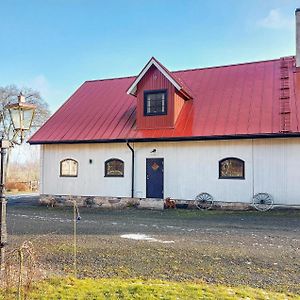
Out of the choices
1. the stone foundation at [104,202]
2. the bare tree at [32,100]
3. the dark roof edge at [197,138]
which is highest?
the bare tree at [32,100]

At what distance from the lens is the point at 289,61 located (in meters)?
17.7

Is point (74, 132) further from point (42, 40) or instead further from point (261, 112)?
point (261, 112)

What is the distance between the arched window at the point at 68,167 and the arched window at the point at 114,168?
175 cm

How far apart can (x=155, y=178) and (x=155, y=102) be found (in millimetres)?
3530

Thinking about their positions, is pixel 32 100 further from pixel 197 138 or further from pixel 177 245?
pixel 177 245

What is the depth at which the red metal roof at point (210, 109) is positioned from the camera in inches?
567

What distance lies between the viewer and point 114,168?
1641cm

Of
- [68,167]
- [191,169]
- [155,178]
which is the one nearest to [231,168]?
[191,169]

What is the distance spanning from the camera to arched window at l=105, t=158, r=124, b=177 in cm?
1625

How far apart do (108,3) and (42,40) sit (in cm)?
638

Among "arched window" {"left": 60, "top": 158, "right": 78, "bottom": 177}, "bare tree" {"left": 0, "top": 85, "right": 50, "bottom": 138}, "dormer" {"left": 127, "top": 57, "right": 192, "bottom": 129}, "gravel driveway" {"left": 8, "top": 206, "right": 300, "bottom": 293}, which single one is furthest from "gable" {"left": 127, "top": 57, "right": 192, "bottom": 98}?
"bare tree" {"left": 0, "top": 85, "right": 50, "bottom": 138}

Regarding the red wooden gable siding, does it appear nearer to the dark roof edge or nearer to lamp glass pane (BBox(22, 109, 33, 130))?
the dark roof edge

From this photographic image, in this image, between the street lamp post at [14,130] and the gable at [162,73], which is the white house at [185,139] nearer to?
the gable at [162,73]

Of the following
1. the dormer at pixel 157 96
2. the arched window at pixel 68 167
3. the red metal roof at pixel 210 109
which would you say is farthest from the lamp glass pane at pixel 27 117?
the arched window at pixel 68 167
